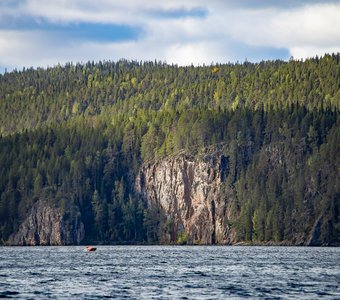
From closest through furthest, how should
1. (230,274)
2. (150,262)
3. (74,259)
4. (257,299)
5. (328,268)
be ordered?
(257,299)
(230,274)
(328,268)
(150,262)
(74,259)

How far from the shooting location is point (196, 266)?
131750 mm

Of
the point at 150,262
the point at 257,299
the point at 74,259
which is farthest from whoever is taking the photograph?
the point at 74,259

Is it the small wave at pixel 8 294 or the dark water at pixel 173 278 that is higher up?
the dark water at pixel 173 278

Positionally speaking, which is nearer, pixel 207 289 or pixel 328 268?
pixel 207 289

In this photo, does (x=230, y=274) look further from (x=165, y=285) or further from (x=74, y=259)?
(x=74, y=259)

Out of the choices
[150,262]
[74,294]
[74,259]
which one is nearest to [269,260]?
[150,262]

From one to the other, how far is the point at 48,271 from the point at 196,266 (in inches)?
755

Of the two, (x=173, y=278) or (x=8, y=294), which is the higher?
(x=173, y=278)

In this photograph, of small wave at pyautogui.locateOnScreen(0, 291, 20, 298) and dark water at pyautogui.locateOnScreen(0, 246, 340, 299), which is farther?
dark water at pyautogui.locateOnScreen(0, 246, 340, 299)

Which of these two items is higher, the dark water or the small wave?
the dark water

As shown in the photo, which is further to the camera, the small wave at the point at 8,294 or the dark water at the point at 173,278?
the dark water at the point at 173,278

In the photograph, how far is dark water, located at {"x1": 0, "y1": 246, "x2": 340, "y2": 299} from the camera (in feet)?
300

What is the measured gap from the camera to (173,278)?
359 ft

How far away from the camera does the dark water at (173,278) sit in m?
91.4
